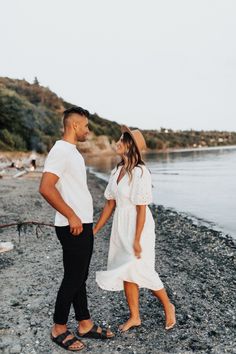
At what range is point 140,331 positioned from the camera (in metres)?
4.38

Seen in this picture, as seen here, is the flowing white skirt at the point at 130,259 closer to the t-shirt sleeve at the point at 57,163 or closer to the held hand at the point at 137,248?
the held hand at the point at 137,248

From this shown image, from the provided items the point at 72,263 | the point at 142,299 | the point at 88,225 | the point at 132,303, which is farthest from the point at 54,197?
the point at 142,299

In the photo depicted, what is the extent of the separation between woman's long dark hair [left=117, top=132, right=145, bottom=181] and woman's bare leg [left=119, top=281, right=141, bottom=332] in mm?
1260

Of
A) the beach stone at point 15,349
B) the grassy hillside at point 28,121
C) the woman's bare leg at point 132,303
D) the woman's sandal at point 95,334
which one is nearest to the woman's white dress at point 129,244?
the woman's bare leg at point 132,303

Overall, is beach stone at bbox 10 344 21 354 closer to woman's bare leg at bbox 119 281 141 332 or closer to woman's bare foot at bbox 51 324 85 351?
woman's bare foot at bbox 51 324 85 351

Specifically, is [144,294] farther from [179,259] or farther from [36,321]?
[179,259]

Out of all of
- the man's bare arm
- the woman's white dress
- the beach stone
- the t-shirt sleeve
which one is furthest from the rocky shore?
the t-shirt sleeve

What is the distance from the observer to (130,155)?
4.03 metres

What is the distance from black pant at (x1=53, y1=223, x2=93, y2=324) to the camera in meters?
3.66

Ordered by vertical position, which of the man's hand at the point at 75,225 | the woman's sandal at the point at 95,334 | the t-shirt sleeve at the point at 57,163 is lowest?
the woman's sandal at the point at 95,334

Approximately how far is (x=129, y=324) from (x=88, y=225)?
1.46 m

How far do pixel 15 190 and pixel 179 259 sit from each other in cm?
1258

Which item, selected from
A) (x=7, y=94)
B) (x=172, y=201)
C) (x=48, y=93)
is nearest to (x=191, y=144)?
(x=48, y=93)

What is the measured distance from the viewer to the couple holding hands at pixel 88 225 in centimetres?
353
